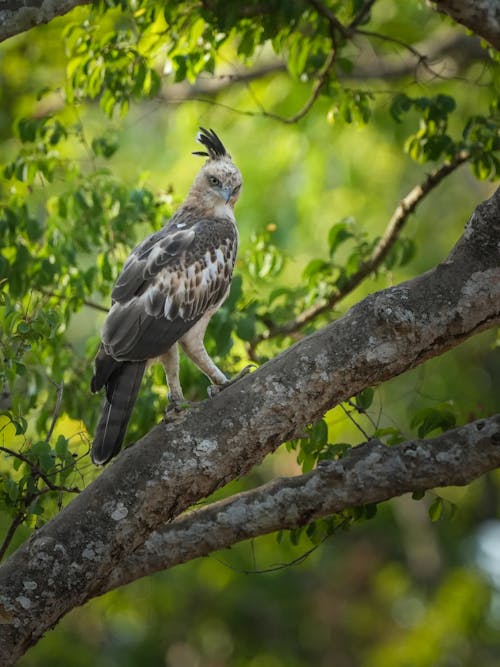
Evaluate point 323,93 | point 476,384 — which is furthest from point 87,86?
point 476,384

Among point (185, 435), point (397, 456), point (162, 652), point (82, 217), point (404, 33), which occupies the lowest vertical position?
point (162, 652)

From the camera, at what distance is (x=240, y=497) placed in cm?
516

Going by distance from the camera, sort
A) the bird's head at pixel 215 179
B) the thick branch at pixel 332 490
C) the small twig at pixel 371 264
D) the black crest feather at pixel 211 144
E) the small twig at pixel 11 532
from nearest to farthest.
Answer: the small twig at pixel 11 532
the thick branch at pixel 332 490
the bird's head at pixel 215 179
the black crest feather at pixel 211 144
the small twig at pixel 371 264

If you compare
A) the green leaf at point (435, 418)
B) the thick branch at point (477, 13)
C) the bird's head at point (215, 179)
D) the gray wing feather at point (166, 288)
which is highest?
the thick branch at point (477, 13)

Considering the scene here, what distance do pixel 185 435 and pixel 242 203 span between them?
5.74 m

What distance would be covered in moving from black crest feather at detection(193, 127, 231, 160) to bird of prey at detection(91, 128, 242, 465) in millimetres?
171

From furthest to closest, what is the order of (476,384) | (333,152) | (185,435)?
(476,384) < (333,152) < (185,435)

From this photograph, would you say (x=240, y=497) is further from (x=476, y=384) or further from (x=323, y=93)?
(x=476, y=384)

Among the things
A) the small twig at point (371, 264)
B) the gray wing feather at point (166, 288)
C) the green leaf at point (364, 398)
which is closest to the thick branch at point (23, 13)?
the gray wing feather at point (166, 288)

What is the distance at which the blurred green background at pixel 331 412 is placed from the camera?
9.38m

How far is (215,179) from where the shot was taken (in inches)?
266

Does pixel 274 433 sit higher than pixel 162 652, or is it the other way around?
pixel 274 433

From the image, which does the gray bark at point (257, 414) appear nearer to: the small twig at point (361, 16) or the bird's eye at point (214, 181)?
the bird's eye at point (214, 181)

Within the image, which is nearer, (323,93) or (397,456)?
(397,456)
